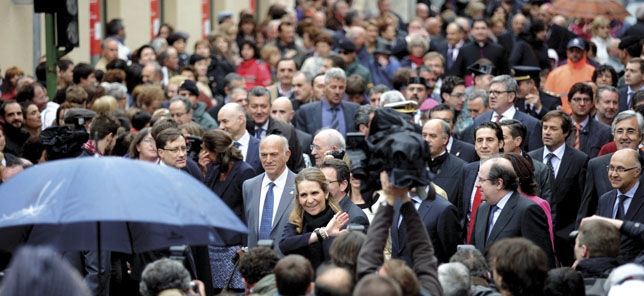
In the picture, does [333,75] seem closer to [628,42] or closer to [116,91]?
[116,91]

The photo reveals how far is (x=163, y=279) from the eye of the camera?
705 cm

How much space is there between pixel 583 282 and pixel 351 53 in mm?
11194

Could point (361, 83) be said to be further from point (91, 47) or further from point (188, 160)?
point (91, 47)

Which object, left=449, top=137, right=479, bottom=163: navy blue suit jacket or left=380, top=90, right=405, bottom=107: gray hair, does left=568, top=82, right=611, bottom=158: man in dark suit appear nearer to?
left=449, top=137, right=479, bottom=163: navy blue suit jacket

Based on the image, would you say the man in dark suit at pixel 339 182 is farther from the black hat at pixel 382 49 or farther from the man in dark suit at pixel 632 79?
the black hat at pixel 382 49

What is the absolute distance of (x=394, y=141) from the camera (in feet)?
22.5

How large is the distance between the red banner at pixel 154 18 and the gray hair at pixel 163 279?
1635cm

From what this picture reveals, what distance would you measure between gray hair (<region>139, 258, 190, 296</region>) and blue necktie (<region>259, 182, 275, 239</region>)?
290cm

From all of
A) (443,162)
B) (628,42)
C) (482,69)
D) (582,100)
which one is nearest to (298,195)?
(443,162)

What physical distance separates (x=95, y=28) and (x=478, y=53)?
6649mm

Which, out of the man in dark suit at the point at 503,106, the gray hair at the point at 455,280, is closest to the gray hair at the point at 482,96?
the man in dark suit at the point at 503,106

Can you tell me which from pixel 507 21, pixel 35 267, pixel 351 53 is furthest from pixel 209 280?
pixel 507 21

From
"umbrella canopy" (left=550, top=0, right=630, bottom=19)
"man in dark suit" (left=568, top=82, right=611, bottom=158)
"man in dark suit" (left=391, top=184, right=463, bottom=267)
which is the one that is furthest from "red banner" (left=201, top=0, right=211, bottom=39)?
"man in dark suit" (left=391, top=184, right=463, bottom=267)

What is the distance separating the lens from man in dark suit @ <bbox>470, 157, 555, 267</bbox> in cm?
907
